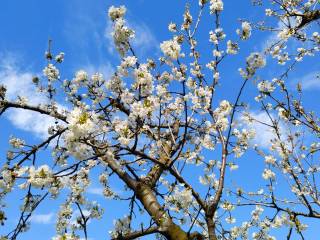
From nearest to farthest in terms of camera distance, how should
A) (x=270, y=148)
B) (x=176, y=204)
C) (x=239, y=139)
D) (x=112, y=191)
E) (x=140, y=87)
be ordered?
(x=140, y=87)
(x=176, y=204)
(x=239, y=139)
(x=112, y=191)
(x=270, y=148)

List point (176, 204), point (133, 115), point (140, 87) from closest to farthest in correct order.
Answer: point (133, 115), point (140, 87), point (176, 204)

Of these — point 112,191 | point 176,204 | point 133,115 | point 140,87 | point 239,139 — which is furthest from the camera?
point 112,191

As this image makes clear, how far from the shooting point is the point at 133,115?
4879mm

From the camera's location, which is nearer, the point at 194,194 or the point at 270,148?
the point at 194,194

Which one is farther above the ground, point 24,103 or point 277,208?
point 24,103

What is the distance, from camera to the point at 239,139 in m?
6.76

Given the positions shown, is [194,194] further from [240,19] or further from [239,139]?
[240,19]

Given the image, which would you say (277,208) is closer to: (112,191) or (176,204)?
(176,204)

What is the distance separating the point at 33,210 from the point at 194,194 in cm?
226

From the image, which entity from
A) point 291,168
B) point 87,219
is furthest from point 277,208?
point 87,219

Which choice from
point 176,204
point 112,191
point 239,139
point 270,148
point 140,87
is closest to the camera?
point 140,87

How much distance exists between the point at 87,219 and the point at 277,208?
2.93 metres

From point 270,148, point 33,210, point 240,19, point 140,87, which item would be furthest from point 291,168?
point 33,210

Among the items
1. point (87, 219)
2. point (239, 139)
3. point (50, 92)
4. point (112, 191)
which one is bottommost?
point (87, 219)
